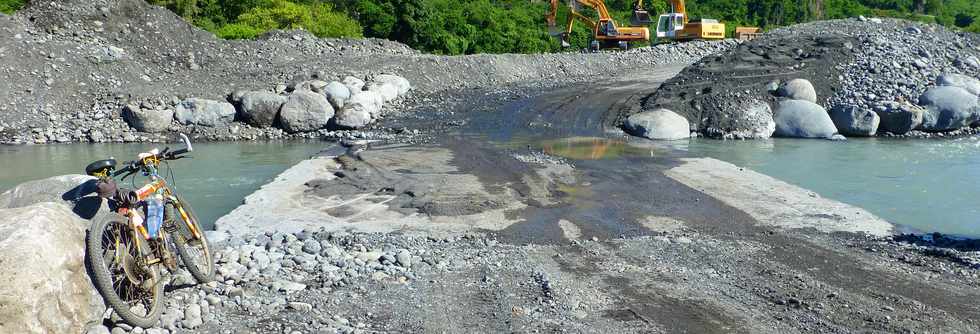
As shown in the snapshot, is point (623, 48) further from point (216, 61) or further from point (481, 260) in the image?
point (481, 260)

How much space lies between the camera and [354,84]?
23.4m

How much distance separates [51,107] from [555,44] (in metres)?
31.5

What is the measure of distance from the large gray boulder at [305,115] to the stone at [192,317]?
15142 millimetres

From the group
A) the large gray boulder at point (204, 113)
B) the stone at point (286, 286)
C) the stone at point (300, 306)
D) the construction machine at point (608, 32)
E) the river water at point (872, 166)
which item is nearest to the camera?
the stone at point (300, 306)

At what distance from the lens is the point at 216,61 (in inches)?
1006

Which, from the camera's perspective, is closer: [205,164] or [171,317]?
[171,317]

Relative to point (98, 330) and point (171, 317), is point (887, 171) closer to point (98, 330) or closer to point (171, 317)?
point (171, 317)

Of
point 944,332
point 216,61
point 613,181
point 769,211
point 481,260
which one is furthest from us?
point 216,61

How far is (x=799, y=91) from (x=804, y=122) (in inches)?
51.0

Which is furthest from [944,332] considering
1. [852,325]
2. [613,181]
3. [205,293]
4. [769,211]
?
[613,181]

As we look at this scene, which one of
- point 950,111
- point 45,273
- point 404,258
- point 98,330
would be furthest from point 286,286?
point 950,111

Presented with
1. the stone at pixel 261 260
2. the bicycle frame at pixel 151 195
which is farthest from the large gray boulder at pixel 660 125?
the bicycle frame at pixel 151 195

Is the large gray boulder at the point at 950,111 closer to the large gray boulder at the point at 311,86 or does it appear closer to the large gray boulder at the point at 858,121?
the large gray boulder at the point at 858,121

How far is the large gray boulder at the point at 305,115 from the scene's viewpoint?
2095cm
